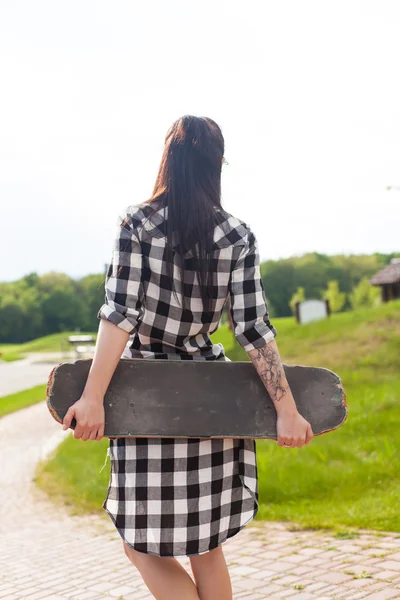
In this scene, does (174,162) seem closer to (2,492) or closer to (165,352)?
(165,352)

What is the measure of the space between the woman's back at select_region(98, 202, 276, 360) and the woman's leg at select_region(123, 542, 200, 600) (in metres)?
0.65

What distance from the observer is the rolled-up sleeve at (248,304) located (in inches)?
93.9

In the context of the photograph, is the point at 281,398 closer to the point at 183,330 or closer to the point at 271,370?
the point at 271,370

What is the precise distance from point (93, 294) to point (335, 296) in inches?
835

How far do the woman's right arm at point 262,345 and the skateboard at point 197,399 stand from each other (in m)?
0.04

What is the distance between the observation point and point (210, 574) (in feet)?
8.15

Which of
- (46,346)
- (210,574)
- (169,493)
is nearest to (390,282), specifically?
(46,346)

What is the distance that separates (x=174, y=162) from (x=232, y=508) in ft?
3.81

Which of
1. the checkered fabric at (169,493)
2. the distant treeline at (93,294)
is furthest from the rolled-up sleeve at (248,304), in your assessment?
the distant treeline at (93,294)

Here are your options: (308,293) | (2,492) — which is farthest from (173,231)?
(308,293)

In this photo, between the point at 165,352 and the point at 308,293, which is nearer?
the point at 165,352

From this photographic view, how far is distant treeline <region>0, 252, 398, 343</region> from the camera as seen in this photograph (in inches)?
2749

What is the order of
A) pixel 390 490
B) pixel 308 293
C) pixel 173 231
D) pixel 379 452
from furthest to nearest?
1. pixel 308 293
2. pixel 379 452
3. pixel 390 490
4. pixel 173 231

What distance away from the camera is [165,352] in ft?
8.09
